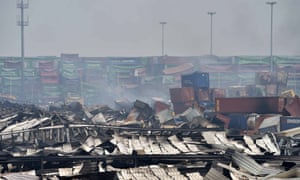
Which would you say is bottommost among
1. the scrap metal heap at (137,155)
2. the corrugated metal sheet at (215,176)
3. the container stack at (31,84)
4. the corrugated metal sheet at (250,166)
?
the container stack at (31,84)

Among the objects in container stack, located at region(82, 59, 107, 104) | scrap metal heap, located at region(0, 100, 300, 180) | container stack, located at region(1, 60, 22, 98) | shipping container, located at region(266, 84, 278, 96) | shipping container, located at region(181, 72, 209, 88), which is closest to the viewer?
scrap metal heap, located at region(0, 100, 300, 180)

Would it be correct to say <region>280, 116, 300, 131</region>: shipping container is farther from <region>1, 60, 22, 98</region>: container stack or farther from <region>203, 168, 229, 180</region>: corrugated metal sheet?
<region>1, 60, 22, 98</region>: container stack

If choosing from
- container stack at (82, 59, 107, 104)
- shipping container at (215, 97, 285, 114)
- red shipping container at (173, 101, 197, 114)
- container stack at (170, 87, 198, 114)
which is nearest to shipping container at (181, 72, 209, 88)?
container stack at (170, 87, 198, 114)

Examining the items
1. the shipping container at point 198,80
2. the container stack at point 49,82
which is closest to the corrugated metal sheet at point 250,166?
the shipping container at point 198,80

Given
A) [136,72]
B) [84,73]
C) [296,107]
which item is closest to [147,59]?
[136,72]

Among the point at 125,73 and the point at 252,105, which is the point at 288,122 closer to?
the point at 252,105

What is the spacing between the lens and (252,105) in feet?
167

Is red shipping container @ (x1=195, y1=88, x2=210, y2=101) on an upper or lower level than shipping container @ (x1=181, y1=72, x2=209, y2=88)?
lower

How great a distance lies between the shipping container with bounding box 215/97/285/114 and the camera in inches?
1966

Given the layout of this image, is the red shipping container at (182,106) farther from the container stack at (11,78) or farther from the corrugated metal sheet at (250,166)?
the container stack at (11,78)

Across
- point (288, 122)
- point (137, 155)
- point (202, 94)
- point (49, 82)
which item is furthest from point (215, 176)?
point (49, 82)

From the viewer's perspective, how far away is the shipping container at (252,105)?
49938mm

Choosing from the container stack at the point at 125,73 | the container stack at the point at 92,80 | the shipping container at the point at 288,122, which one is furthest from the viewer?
the container stack at the point at 125,73

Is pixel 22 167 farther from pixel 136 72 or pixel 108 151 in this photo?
pixel 136 72
